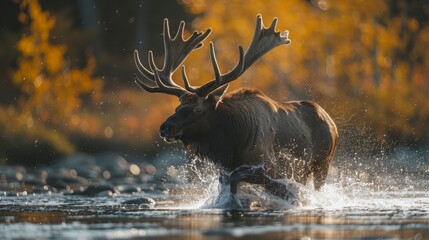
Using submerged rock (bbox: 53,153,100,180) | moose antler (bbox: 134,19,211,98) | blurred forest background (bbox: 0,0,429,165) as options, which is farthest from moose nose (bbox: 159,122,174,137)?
blurred forest background (bbox: 0,0,429,165)

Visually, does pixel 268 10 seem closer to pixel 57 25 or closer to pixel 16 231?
pixel 57 25

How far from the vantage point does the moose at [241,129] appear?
12.6 metres

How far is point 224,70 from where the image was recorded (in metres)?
30.0

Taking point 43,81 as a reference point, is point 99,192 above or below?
below

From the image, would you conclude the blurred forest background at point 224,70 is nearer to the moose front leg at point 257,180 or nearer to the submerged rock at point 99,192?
the submerged rock at point 99,192

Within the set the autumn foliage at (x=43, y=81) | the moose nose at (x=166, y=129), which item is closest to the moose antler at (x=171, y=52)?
the moose nose at (x=166, y=129)

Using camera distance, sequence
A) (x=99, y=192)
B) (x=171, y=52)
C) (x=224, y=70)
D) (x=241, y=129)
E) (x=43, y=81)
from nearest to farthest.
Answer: (x=241, y=129)
(x=171, y=52)
(x=99, y=192)
(x=43, y=81)
(x=224, y=70)

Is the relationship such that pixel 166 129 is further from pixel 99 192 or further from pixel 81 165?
pixel 81 165

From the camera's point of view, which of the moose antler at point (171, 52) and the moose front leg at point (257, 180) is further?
the moose antler at point (171, 52)

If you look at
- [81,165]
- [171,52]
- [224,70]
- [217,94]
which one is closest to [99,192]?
[171,52]

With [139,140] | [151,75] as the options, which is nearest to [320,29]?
[139,140]

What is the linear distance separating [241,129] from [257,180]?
1.88 ft

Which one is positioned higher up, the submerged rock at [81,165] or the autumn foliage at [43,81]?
the autumn foliage at [43,81]

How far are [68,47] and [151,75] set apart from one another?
22027 millimetres
